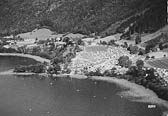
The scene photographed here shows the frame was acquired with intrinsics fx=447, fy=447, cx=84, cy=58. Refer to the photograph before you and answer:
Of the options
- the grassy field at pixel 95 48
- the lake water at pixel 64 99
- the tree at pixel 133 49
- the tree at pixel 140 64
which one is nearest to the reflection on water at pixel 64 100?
the lake water at pixel 64 99

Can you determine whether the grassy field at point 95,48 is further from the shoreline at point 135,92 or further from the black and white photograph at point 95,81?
the shoreline at point 135,92

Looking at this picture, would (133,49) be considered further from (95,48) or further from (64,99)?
(64,99)

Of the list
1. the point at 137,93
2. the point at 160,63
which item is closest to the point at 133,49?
the point at 160,63

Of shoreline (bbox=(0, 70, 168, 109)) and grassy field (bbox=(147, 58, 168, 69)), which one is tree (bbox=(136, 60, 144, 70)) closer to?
grassy field (bbox=(147, 58, 168, 69))

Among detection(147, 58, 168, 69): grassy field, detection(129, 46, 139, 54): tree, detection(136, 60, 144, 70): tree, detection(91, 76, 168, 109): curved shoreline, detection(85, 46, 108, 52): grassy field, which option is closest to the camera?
detection(91, 76, 168, 109): curved shoreline

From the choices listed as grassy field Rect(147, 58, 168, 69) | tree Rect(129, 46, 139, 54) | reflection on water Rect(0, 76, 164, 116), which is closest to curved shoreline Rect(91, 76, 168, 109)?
reflection on water Rect(0, 76, 164, 116)

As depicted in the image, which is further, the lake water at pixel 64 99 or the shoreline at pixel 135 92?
the shoreline at pixel 135 92

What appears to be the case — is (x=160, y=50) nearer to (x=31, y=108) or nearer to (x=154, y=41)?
(x=154, y=41)

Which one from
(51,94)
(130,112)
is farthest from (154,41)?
(130,112)
